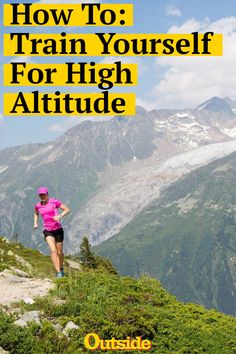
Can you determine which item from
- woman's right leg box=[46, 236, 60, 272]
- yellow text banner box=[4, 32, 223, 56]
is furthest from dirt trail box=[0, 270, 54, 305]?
yellow text banner box=[4, 32, 223, 56]

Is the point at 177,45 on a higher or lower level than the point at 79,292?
higher

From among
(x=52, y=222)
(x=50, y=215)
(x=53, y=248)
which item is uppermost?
(x=50, y=215)

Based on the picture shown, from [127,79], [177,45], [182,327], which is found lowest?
[182,327]

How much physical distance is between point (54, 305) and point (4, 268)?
20.2ft

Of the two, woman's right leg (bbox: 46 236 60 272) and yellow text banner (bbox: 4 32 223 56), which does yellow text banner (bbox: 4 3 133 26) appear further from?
woman's right leg (bbox: 46 236 60 272)

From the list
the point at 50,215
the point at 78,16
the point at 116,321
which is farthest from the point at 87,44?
the point at 116,321

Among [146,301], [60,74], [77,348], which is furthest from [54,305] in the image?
A: [60,74]

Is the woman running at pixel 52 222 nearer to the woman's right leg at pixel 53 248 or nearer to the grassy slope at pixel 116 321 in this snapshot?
the woman's right leg at pixel 53 248

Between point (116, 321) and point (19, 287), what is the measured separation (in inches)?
192

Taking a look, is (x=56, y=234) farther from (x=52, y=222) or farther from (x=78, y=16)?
(x=78, y=16)

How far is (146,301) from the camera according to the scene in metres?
17.0

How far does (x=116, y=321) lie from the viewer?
1420 centimetres

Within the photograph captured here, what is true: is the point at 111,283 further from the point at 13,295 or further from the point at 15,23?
the point at 15,23

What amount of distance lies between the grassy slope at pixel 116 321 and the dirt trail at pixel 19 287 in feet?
2.27
